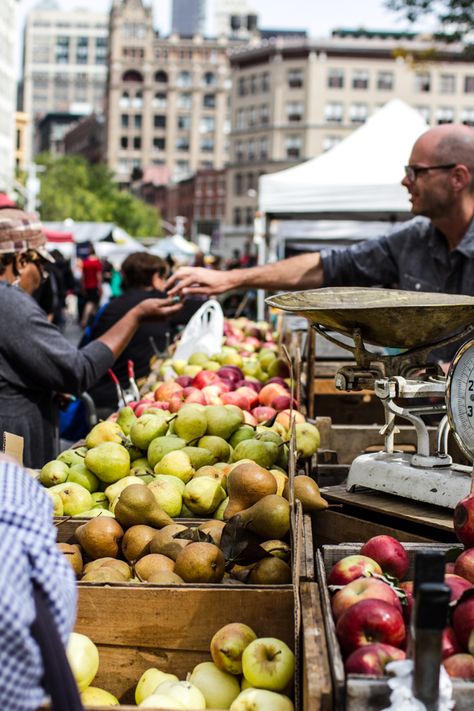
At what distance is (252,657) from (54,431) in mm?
2561

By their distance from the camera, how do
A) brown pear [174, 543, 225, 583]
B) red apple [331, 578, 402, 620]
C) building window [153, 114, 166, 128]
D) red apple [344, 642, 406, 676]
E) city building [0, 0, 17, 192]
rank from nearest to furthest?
1. red apple [344, 642, 406, 676]
2. red apple [331, 578, 402, 620]
3. brown pear [174, 543, 225, 583]
4. city building [0, 0, 17, 192]
5. building window [153, 114, 166, 128]

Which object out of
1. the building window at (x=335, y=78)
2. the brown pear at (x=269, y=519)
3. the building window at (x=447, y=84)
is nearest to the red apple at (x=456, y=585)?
the brown pear at (x=269, y=519)

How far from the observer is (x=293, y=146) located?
80.8 metres

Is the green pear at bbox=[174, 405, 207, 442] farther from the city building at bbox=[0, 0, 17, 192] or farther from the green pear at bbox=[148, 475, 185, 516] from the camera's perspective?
the city building at bbox=[0, 0, 17, 192]

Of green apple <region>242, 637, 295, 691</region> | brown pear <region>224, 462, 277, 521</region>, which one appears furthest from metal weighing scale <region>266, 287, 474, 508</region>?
green apple <region>242, 637, 295, 691</region>

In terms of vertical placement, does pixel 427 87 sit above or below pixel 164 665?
above

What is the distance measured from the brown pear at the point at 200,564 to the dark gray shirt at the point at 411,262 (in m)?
1.87

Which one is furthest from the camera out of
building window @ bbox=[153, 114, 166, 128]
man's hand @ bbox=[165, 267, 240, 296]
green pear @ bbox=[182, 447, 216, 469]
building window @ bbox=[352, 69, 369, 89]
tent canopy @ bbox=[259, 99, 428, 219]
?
building window @ bbox=[153, 114, 166, 128]

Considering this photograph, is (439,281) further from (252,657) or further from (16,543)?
(16,543)

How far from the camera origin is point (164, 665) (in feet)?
6.93

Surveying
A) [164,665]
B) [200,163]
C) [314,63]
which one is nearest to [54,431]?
[164,665]

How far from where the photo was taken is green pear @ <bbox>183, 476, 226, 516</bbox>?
9.50 feet

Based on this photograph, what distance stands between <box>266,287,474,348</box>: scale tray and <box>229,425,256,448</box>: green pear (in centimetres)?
94

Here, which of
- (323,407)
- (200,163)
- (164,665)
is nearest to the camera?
(164,665)
